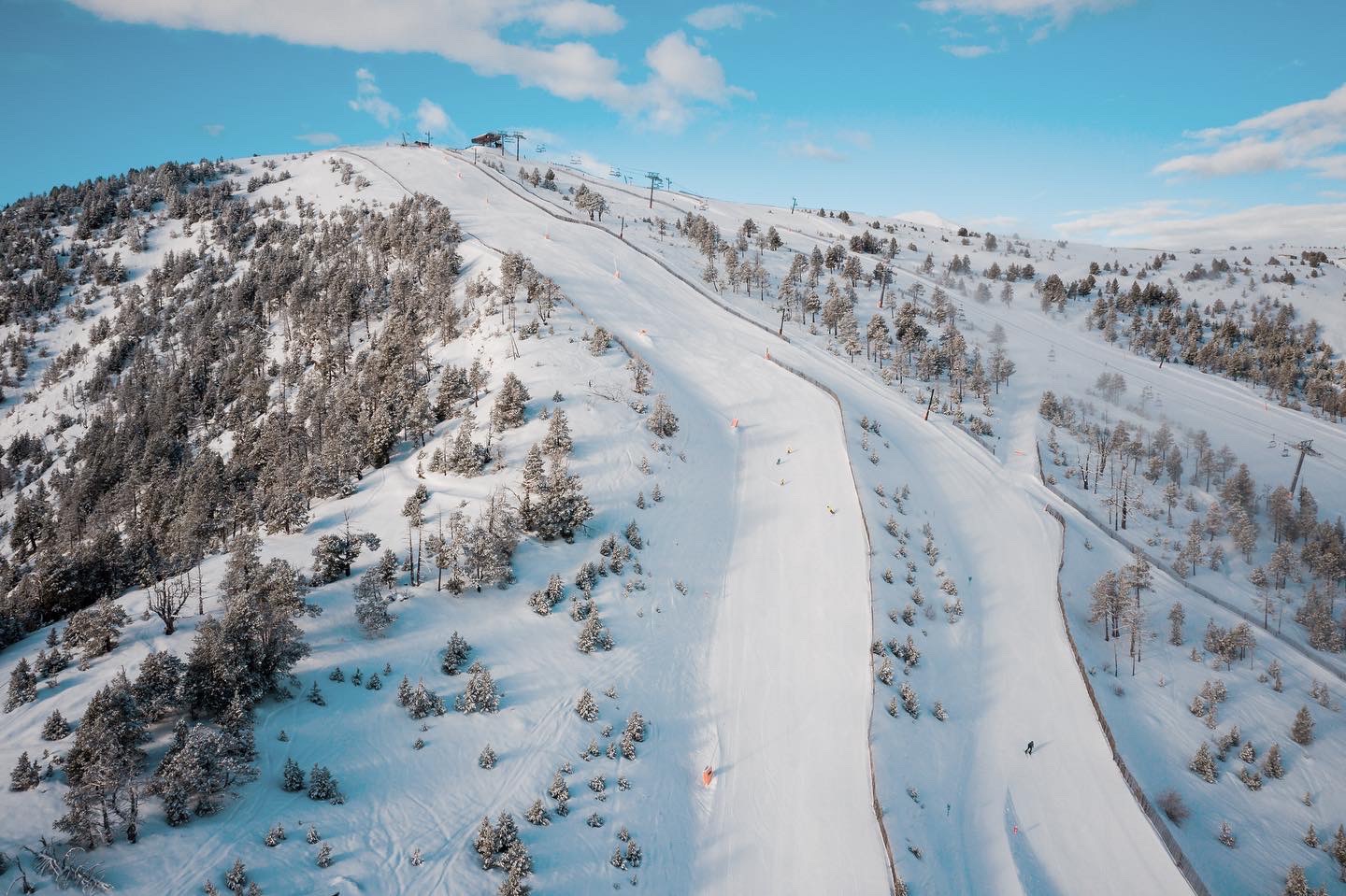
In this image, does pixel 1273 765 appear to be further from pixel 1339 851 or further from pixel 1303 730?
pixel 1339 851

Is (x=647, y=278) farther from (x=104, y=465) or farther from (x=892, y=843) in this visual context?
(x=892, y=843)

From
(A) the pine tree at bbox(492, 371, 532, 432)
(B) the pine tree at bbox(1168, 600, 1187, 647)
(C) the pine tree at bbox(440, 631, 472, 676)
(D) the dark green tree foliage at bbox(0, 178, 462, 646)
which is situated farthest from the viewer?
(B) the pine tree at bbox(1168, 600, 1187, 647)

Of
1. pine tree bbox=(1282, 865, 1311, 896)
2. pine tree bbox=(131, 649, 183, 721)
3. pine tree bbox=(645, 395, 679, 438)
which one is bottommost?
pine tree bbox=(1282, 865, 1311, 896)

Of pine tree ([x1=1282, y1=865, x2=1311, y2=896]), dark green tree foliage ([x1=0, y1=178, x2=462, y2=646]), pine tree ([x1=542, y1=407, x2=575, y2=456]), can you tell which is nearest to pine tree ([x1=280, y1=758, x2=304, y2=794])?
dark green tree foliage ([x1=0, y1=178, x2=462, y2=646])

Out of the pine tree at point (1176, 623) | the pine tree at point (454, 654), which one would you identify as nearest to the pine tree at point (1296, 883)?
the pine tree at point (1176, 623)

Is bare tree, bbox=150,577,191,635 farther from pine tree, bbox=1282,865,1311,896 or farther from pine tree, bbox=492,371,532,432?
pine tree, bbox=1282,865,1311,896

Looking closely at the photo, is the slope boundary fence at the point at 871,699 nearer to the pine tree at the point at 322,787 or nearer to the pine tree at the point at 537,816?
the pine tree at the point at 537,816
